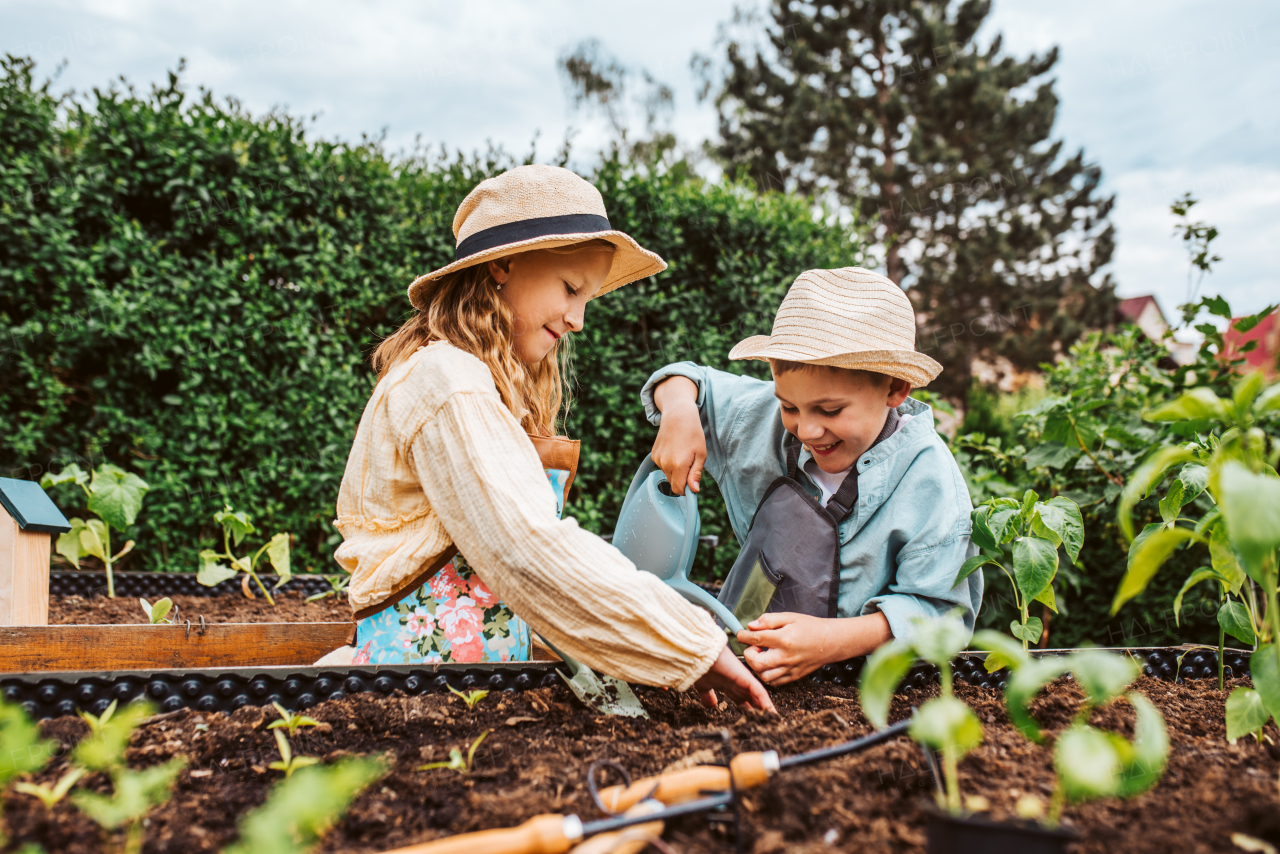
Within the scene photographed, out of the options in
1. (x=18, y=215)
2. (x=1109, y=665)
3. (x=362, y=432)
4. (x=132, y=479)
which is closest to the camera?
(x=1109, y=665)

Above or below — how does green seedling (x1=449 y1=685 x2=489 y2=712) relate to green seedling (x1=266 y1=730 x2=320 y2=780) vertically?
below

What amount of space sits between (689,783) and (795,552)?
904mm

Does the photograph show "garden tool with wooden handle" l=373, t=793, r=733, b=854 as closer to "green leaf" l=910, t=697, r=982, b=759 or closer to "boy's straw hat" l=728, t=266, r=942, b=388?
"green leaf" l=910, t=697, r=982, b=759

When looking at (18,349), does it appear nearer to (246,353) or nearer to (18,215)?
(18,215)

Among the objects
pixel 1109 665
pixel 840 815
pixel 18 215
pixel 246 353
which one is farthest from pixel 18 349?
pixel 1109 665

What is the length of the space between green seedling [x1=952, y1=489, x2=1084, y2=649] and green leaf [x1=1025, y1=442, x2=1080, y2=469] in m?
1.15

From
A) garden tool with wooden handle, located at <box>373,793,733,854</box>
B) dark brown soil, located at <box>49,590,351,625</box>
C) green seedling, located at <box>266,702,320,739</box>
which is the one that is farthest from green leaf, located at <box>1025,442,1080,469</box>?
dark brown soil, located at <box>49,590,351,625</box>

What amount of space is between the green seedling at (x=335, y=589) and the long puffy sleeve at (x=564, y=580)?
1.78 meters

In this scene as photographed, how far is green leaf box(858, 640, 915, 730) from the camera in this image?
1.96ft

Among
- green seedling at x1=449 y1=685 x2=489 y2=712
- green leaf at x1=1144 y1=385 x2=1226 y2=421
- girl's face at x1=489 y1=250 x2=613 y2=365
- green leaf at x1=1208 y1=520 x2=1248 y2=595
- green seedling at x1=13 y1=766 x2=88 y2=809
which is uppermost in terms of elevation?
girl's face at x1=489 y1=250 x2=613 y2=365

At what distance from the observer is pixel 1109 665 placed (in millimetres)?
576

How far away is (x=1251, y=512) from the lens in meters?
0.60

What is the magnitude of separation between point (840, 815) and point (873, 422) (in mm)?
1028

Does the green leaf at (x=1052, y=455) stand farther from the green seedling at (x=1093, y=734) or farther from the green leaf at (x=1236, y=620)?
the green seedling at (x=1093, y=734)
